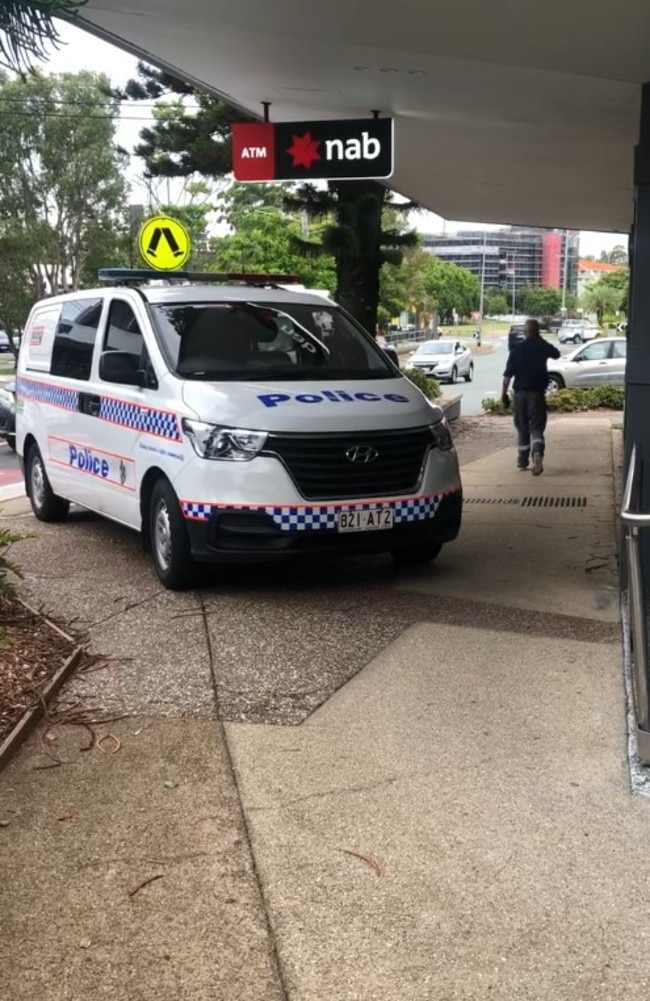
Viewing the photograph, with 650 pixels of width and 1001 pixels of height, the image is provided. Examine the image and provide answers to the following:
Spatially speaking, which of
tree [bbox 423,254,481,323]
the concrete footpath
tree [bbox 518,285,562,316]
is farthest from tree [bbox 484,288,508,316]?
the concrete footpath

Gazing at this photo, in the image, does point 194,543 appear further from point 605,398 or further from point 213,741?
point 605,398

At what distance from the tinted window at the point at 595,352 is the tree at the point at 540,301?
92.2 metres

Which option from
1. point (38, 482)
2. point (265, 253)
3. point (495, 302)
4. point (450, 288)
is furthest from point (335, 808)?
point (495, 302)

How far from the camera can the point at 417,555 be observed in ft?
23.8

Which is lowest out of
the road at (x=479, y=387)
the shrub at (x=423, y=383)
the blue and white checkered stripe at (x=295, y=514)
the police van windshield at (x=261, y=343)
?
the road at (x=479, y=387)

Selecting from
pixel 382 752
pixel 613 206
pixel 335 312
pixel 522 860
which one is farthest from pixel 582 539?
pixel 613 206

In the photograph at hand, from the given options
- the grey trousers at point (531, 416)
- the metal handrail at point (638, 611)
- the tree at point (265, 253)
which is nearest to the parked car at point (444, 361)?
the tree at point (265, 253)

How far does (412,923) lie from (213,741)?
4.95 feet

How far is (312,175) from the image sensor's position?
8.50 metres

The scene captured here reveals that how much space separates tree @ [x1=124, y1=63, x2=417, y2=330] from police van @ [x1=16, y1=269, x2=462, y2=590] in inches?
147

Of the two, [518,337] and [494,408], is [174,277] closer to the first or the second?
[518,337]

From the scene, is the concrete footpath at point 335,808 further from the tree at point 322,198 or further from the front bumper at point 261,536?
the tree at point 322,198

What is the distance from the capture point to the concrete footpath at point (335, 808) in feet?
9.41

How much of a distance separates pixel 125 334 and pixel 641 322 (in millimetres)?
3590
